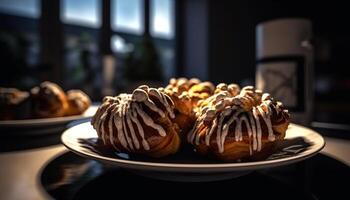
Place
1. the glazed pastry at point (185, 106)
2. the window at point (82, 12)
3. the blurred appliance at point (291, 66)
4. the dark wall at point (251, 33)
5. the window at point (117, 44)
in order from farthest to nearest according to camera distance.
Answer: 1. the dark wall at point (251, 33)
2. the window at point (117, 44)
3. the window at point (82, 12)
4. the blurred appliance at point (291, 66)
5. the glazed pastry at point (185, 106)

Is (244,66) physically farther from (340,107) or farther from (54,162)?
(54,162)

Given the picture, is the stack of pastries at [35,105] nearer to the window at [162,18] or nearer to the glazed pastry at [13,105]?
the glazed pastry at [13,105]

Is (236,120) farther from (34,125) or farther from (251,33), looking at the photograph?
(251,33)

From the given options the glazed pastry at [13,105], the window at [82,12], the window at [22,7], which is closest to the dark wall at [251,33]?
the window at [82,12]

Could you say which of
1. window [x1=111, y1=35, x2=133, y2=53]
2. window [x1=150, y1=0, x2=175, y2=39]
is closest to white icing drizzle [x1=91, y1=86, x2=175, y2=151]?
window [x1=111, y1=35, x2=133, y2=53]

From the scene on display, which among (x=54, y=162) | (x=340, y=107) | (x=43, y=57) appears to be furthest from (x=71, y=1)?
(x=340, y=107)

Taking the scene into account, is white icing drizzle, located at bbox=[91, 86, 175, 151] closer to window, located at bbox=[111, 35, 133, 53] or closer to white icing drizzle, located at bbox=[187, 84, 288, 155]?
white icing drizzle, located at bbox=[187, 84, 288, 155]

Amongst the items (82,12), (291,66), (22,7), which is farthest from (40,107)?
(82,12)
